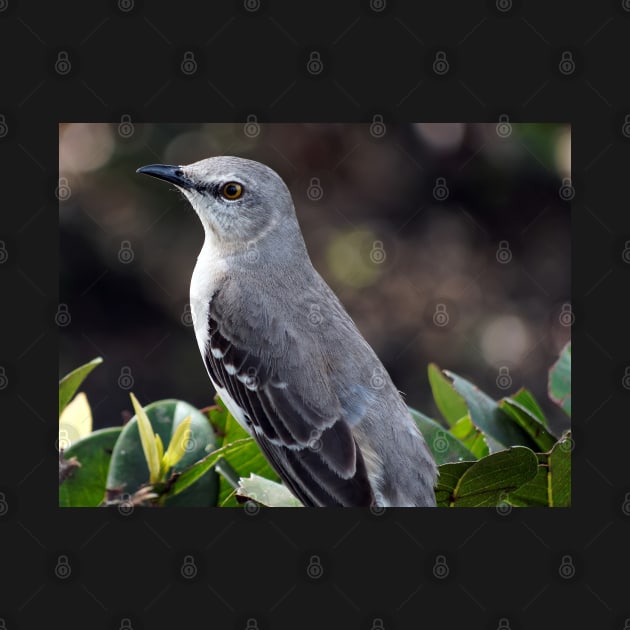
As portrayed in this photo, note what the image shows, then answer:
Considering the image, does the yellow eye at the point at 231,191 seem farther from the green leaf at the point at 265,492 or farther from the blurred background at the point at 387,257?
the blurred background at the point at 387,257

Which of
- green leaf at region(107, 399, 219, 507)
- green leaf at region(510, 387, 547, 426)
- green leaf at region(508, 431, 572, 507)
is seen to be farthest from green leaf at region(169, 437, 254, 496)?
green leaf at region(510, 387, 547, 426)

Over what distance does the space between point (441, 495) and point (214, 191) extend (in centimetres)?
225

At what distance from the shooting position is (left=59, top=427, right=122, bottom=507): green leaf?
4465 millimetres

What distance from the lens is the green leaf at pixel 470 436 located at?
4652 mm

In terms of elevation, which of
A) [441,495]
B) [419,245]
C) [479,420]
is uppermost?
[419,245]

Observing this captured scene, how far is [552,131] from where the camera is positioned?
7625 mm

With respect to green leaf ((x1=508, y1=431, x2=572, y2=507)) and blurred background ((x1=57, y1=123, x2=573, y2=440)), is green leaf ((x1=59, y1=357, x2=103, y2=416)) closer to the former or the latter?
green leaf ((x1=508, y1=431, x2=572, y2=507))

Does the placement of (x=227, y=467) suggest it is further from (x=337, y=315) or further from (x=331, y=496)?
(x=337, y=315)

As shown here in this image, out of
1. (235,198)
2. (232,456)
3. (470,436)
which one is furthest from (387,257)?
(232,456)

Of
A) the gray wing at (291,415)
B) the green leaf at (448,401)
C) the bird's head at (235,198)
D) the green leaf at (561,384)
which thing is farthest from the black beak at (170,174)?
the green leaf at (561,384)

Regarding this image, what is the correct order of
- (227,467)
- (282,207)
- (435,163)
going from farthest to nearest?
(435,163) < (282,207) < (227,467)

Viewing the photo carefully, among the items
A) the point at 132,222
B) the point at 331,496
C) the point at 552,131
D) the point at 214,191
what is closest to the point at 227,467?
the point at 331,496

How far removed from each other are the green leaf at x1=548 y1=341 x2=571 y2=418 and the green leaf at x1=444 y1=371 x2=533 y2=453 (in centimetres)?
29

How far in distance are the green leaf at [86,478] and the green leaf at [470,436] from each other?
69.2 inches
